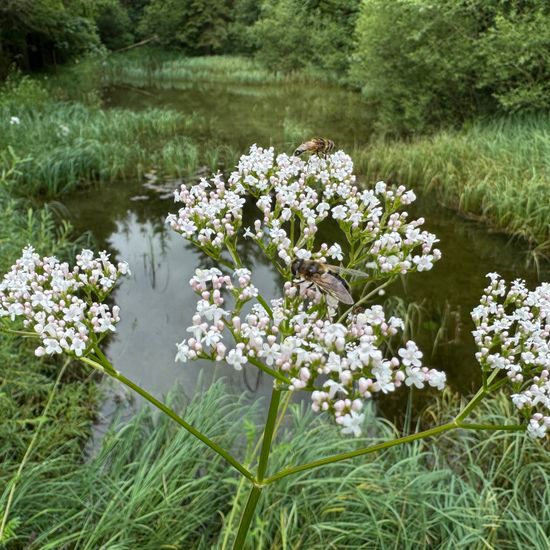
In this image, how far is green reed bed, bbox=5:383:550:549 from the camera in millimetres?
3416

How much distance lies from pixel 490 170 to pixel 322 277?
10.1 m

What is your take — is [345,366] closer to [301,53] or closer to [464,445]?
[464,445]

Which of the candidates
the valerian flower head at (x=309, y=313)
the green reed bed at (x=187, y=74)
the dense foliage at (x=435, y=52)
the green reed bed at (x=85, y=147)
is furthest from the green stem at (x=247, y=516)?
the green reed bed at (x=187, y=74)

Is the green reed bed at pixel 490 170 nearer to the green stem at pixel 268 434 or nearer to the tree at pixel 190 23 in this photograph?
the green stem at pixel 268 434

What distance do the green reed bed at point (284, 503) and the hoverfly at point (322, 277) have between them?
1.63 metres

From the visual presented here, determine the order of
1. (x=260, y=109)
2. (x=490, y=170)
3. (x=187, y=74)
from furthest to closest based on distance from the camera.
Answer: (x=187, y=74) < (x=260, y=109) < (x=490, y=170)

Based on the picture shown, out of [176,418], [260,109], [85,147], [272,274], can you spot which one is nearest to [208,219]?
[176,418]

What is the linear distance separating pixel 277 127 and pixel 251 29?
29643 mm

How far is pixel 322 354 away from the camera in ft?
5.69

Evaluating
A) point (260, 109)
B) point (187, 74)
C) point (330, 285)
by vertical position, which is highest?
point (330, 285)

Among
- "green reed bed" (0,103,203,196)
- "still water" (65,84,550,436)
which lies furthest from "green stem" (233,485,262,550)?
"green reed bed" (0,103,203,196)

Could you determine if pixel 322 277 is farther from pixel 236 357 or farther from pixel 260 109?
pixel 260 109

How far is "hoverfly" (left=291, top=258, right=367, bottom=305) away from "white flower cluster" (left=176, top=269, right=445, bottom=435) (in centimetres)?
10

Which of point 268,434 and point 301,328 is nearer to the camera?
point 301,328
